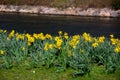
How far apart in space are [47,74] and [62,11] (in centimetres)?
4923

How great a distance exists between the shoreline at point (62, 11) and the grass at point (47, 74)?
46051 millimetres

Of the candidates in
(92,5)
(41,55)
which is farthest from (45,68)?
(92,5)

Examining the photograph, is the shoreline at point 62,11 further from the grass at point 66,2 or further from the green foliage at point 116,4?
the grass at point 66,2

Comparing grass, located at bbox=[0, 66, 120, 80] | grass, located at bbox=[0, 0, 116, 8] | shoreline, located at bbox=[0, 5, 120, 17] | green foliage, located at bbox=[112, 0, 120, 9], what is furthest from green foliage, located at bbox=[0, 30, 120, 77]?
grass, located at bbox=[0, 0, 116, 8]

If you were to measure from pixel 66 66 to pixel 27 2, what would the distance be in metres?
54.6

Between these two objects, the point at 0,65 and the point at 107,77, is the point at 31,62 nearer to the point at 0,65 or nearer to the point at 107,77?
the point at 0,65

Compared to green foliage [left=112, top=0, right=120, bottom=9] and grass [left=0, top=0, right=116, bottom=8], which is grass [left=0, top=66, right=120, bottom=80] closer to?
green foliage [left=112, top=0, right=120, bottom=9]

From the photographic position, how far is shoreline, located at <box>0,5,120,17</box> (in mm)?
57844

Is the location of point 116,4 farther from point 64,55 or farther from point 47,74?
point 47,74

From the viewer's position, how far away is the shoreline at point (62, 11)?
5784cm

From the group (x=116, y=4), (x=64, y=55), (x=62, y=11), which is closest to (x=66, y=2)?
(x=62, y=11)

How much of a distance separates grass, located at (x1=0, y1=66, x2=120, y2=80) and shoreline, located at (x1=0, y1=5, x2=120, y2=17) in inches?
1813

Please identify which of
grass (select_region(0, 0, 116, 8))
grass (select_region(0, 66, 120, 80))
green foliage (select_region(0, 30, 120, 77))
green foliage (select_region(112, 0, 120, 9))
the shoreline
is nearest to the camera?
grass (select_region(0, 66, 120, 80))

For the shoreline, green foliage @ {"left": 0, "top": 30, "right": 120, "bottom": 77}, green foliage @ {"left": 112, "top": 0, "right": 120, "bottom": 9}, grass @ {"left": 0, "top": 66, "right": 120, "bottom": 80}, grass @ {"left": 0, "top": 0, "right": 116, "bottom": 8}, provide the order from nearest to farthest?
grass @ {"left": 0, "top": 66, "right": 120, "bottom": 80}, green foliage @ {"left": 0, "top": 30, "right": 120, "bottom": 77}, the shoreline, green foliage @ {"left": 112, "top": 0, "right": 120, "bottom": 9}, grass @ {"left": 0, "top": 0, "right": 116, "bottom": 8}
